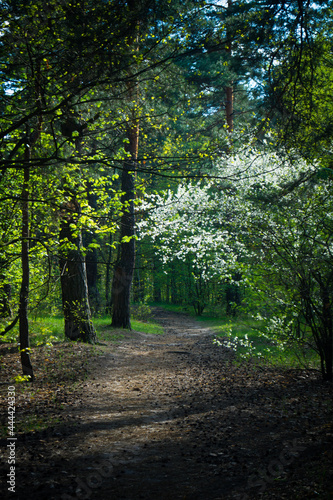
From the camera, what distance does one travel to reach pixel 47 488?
11.4 feet

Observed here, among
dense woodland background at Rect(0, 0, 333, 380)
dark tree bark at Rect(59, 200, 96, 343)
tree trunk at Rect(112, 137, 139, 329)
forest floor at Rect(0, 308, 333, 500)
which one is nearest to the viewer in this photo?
forest floor at Rect(0, 308, 333, 500)

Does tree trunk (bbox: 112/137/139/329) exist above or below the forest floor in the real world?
above

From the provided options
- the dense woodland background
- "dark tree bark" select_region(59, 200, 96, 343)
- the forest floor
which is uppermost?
the dense woodland background

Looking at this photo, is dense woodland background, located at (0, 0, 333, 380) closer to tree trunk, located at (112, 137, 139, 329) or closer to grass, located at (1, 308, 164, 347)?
grass, located at (1, 308, 164, 347)

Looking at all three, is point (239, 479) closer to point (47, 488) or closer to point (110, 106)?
point (47, 488)

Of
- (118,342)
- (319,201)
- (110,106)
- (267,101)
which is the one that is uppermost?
(110,106)

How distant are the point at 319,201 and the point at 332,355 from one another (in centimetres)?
303

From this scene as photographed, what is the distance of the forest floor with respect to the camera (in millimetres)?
3471

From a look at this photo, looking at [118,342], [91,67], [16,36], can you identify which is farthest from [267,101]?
[118,342]

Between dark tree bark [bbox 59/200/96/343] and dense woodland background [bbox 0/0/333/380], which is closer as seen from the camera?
dense woodland background [bbox 0/0/333/380]

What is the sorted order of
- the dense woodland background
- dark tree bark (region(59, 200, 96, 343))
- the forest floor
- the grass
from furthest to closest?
dark tree bark (region(59, 200, 96, 343)) → the grass → the dense woodland background → the forest floor

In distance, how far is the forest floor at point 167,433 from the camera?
137 inches

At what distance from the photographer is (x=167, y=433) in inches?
201

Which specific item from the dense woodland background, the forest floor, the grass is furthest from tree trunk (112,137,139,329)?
the forest floor
